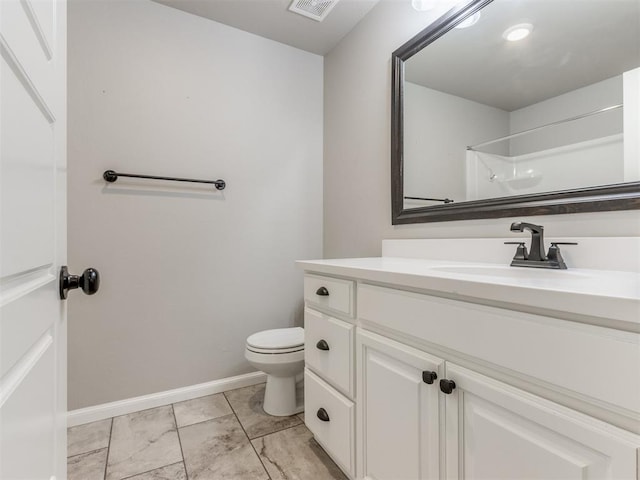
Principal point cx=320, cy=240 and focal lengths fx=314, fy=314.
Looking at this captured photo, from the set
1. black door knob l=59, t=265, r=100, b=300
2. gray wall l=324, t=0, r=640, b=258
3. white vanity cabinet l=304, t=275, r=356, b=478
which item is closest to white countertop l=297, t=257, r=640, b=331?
white vanity cabinet l=304, t=275, r=356, b=478

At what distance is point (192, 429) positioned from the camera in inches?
59.7

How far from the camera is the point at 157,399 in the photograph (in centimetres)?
173

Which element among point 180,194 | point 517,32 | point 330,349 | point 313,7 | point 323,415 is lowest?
point 323,415

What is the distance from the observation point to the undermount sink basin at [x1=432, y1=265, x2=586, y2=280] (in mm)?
862

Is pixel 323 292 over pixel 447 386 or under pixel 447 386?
over

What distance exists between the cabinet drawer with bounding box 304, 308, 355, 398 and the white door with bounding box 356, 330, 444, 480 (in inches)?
2.1

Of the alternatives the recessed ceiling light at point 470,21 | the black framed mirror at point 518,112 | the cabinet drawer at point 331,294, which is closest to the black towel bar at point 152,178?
the cabinet drawer at point 331,294

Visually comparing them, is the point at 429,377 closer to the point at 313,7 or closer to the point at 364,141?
the point at 364,141

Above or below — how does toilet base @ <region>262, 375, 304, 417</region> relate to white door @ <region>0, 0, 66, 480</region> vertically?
below

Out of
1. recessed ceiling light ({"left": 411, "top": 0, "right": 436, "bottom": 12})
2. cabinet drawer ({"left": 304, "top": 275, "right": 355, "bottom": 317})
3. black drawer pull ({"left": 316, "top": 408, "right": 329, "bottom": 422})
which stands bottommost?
black drawer pull ({"left": 316, "top": 408, "right": 329, "bottom": 422})

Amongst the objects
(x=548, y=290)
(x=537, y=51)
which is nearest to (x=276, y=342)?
(x=548, y=290)

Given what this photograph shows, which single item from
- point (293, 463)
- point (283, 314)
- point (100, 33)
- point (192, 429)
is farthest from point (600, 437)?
point (100, 33)

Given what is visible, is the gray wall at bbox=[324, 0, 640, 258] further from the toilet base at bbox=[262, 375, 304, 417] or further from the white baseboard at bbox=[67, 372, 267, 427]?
the white baseboard at bbox=[67, 372, 267, 427]

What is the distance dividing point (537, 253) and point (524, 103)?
57 centimetres
